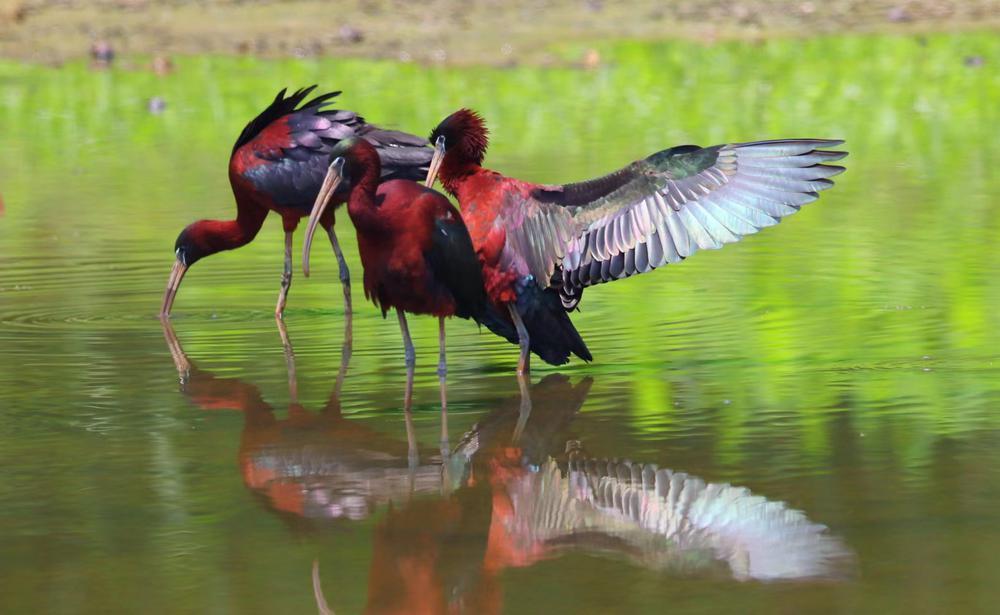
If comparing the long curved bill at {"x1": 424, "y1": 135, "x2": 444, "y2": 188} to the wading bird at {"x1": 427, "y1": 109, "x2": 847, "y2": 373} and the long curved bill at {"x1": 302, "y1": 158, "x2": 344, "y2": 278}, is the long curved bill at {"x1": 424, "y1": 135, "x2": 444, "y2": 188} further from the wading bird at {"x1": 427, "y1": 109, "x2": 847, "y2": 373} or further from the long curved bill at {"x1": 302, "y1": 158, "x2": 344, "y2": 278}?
the long curved bill at {"x1": 302, "y1": 158, "x2": 344, "y2": 278}

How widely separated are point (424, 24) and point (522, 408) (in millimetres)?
15337

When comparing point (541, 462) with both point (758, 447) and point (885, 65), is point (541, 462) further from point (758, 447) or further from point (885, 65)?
point (885, 65)

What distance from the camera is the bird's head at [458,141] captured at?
7.23 m

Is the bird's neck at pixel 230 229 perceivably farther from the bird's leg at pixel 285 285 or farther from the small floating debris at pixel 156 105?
the small floating debris at pixel 156 105

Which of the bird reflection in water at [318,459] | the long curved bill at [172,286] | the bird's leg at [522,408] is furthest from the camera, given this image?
the long curved bill at [172,286]

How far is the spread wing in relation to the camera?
7.02m

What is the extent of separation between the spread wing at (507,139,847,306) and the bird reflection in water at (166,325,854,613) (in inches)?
32.1

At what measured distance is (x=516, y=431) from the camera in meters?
6.23

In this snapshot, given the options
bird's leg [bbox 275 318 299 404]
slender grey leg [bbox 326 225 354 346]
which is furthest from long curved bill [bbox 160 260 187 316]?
slender grey leg [bbox 326 225 354 346]

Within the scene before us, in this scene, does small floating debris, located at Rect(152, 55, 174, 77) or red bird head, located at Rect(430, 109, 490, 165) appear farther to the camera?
small floating debris, located at Rect(152, 55, 174, 77)

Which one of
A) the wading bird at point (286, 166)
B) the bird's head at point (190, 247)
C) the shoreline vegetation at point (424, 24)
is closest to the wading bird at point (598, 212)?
the wading bird at point (286, 166)

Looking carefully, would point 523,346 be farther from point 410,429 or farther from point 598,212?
point 410,429

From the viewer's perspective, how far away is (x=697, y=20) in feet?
70.6

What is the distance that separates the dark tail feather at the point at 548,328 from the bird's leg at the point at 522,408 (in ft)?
0.71
